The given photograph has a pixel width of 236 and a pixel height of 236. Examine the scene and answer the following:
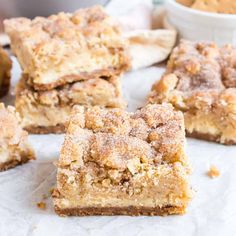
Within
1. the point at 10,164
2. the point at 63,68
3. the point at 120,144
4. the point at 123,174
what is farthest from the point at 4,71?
the point at 123,174

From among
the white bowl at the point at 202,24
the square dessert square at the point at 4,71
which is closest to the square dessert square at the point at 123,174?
the square dessert square at the point at 4,71

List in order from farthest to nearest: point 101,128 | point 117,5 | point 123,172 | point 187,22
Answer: point 117,5 → point 187,22 → point 101,128 → point 123,172

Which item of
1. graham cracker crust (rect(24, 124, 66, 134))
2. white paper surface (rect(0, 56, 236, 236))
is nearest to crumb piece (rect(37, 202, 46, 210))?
white paper surface (rect(0, 56, 236, 236))

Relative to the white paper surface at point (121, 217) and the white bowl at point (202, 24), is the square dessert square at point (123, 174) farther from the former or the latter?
the white bowl at point (202, 24)

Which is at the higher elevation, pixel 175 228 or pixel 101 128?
pixel 101 128

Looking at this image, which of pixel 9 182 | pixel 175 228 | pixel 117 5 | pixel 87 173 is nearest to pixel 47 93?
pixel 9 182

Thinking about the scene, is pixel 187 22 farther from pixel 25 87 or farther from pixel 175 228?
pixel 175 228
